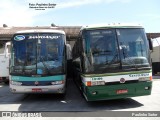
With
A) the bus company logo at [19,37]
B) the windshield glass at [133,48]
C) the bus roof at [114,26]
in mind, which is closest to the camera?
the windshield glass at [133,48]

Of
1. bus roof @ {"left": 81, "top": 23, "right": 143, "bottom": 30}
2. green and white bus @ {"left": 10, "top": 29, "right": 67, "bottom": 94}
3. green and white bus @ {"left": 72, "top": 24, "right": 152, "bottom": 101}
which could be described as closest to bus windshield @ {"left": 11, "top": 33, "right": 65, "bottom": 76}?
green and white bus @ {"left": 10, "top": 29, "right": 67, "bottom": 94}

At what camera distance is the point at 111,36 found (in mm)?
10172

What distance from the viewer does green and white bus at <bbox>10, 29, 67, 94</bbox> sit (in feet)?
38.5

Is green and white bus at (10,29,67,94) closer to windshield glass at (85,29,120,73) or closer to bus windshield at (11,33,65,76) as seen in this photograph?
bus windshield at (11,33,65,76)

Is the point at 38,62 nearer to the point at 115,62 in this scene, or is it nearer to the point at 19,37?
the point at 19,37

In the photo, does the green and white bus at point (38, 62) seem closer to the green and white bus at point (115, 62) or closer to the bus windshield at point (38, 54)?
the bus windshield at point (38, 54)

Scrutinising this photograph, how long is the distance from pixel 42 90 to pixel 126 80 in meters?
3.76

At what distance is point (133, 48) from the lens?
33.0 feet

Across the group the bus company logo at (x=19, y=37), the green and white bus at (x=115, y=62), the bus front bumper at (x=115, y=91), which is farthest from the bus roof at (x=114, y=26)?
the bus company logo at (x=19, y=37)

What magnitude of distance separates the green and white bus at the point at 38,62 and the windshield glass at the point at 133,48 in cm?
311

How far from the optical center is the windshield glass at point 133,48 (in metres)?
9.91

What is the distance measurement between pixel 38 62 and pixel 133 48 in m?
4.14

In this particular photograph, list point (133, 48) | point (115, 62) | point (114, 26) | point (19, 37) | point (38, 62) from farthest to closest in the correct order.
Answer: point (19, 37), point (38, 62), point (114, 26), point (133, 48), point (115, 62)

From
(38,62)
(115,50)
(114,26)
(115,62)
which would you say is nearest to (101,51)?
(115,50)
